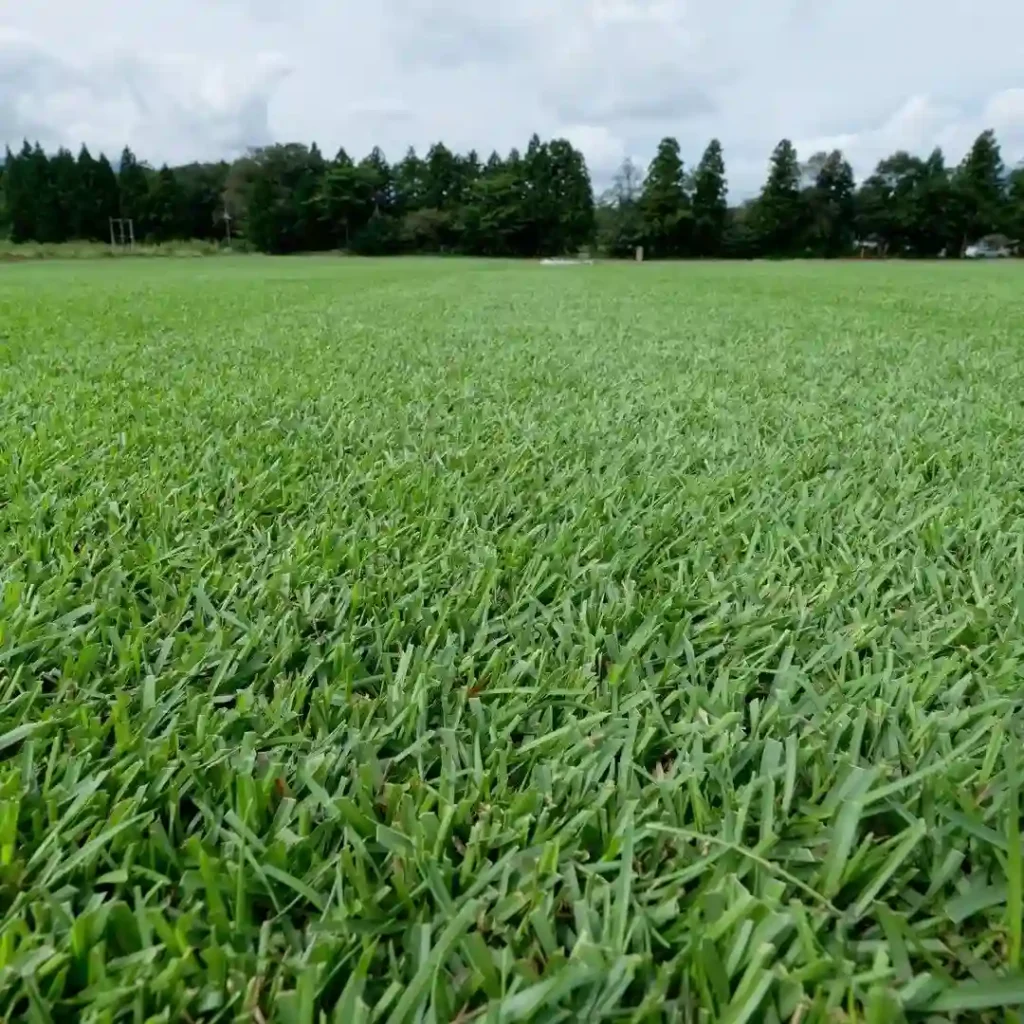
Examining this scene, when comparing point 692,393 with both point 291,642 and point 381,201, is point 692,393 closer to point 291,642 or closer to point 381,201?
point 291,642

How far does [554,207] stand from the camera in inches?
1655

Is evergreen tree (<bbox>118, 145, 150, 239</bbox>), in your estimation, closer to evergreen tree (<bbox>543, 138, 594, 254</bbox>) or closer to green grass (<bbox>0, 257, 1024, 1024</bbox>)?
evergreen tree (<bbox>543, 138, 594, 254</bbox>)

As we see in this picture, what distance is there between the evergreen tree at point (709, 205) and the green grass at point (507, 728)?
4147 cm

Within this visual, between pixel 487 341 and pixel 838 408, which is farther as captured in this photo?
pixel 487 341

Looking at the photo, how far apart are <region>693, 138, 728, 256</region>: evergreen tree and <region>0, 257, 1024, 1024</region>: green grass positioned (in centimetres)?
4147

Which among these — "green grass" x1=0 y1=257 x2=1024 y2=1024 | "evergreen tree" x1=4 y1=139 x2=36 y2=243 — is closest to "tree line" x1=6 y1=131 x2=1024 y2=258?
"evergreen tree" x1=4 y1=139 x2=36 y2=243

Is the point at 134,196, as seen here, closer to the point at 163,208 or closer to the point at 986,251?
the point at 163,208

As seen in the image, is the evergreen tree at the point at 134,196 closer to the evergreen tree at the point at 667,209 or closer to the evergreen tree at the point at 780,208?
the evergreen tree at the point at 667,209

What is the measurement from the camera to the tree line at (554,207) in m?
39.2

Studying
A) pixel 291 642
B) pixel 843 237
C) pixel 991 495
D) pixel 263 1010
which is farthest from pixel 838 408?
pixel 843 237

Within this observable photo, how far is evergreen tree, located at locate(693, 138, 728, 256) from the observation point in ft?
131

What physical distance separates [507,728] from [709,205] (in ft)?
143

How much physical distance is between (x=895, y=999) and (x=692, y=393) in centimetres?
184

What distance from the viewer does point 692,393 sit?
2145mm
